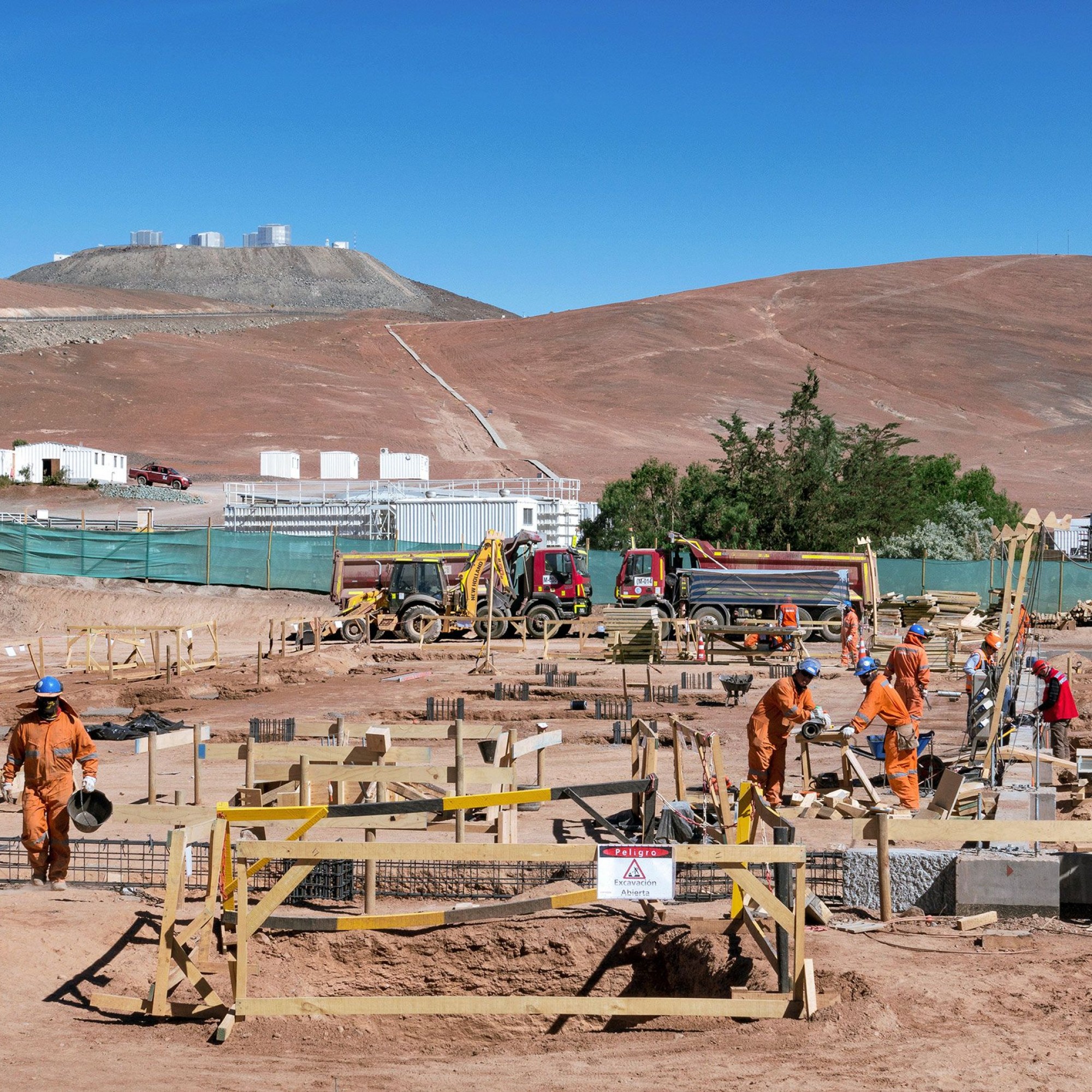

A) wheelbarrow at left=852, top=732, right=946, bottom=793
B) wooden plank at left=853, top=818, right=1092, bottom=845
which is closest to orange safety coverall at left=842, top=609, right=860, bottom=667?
wheelbarrow at left=852, top=732, right=946, bottom=793

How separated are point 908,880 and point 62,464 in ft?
177

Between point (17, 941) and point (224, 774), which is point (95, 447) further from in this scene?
point (17, 941)

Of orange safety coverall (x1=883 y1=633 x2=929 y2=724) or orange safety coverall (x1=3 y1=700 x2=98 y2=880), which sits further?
orange safety coverall (x1=883 y1=633 x2=929 y2=724)

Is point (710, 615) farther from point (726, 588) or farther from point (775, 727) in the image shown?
point (775, 727)

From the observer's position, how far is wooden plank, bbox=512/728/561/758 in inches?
406

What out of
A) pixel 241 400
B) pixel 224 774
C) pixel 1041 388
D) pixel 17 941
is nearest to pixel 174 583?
pixel 224 774

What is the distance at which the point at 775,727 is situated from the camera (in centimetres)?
1050

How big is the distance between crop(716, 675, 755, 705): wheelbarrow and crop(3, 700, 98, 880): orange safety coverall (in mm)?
10488

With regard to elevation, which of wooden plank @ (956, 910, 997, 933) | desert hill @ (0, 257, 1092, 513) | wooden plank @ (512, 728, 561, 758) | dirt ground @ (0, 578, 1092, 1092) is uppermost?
desert hill @ (0, 257, 1092, 513)

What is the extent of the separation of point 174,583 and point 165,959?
95.8ft

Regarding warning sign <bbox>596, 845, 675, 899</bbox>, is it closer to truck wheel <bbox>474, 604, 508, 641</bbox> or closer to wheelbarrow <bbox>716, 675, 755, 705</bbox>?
wheelbarrow <bbox>716, 675, 755, 705</bbox>

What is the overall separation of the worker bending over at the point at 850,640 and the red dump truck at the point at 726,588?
536 cm

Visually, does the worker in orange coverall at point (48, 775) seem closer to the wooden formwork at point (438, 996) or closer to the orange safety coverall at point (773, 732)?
the wooden formwork at point (438, 996)

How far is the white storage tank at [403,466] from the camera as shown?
2175 inches
